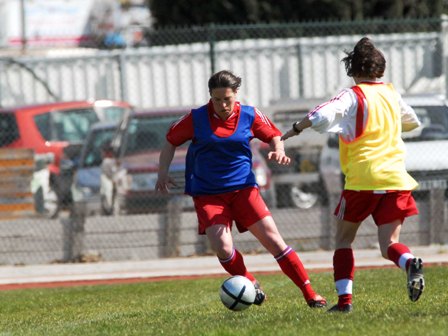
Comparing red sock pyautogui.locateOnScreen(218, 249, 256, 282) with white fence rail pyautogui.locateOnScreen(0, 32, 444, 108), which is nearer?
red sock pyautogui.locateOnScreen(218, 249, 256, 282)

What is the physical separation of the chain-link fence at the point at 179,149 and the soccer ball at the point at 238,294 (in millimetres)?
6539

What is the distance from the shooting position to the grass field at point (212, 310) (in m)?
7.47

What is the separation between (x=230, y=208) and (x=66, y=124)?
10.5 m

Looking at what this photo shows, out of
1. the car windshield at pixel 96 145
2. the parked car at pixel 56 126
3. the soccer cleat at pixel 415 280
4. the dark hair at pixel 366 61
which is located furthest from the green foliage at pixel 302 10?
the soccer cleat at pixel 415 280

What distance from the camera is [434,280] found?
11.1m

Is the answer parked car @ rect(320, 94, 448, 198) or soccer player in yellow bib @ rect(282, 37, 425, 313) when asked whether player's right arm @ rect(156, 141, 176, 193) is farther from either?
parked car @ rect(320, 94, 448, 198)

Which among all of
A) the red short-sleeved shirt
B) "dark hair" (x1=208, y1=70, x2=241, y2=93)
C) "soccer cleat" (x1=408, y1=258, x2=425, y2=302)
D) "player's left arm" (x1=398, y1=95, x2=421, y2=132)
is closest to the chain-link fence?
the red short-sleeved shirt

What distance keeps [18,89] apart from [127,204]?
669 cm

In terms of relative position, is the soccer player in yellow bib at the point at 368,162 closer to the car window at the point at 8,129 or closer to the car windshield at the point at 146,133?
the car windshield at the point at 146,133

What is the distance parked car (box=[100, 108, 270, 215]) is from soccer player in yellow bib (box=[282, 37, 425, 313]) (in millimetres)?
7228

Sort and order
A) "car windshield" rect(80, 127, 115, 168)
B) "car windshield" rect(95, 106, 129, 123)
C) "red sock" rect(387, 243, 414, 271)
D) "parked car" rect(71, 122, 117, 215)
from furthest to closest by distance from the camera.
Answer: "car windshield" rect(95, 106, 129, 123) → "car windshield" rect(80, 127, 115, 168) → "parked car" rect(71, 122, 117, 215) → "red sock" rect(387, 243, 414, 271)

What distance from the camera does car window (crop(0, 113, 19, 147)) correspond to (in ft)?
61.0

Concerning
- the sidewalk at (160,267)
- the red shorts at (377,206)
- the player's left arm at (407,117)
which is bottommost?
the sidewalk at (160,267)

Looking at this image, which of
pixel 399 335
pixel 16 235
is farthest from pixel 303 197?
pixel 399 335
